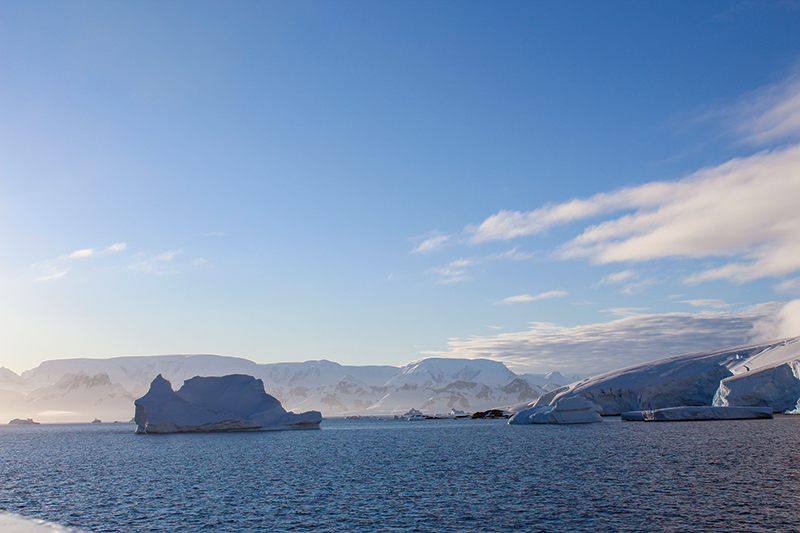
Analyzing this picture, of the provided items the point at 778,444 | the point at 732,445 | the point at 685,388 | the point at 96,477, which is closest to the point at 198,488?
the point at 96,477

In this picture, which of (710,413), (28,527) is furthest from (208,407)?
(710,413)

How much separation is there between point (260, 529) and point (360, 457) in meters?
25.9

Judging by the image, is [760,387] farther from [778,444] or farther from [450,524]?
[450,524]

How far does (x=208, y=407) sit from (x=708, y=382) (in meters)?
86.3

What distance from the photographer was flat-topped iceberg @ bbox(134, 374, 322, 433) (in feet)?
247

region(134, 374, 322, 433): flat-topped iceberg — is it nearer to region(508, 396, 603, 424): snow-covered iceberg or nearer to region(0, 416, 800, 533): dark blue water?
region(0, 416, 800, 533): dark blue water

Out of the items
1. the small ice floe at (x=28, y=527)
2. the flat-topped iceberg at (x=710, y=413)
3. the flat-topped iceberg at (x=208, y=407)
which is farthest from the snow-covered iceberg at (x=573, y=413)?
the small ice floe at (x=28, y=527)

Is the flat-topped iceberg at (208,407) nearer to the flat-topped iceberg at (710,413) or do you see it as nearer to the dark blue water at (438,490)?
the dark blue water at (438,490)

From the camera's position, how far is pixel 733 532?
668 inches

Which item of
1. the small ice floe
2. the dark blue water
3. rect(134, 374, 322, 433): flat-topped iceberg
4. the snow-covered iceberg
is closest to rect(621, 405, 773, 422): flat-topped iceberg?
the snow-covered iceberg

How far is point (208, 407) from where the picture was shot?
7756 centimetres

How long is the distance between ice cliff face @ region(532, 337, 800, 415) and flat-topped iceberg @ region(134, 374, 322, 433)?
52.4 metres

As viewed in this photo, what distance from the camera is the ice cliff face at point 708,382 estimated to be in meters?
81.9

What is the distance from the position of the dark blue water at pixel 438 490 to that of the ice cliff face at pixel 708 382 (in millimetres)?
44056
